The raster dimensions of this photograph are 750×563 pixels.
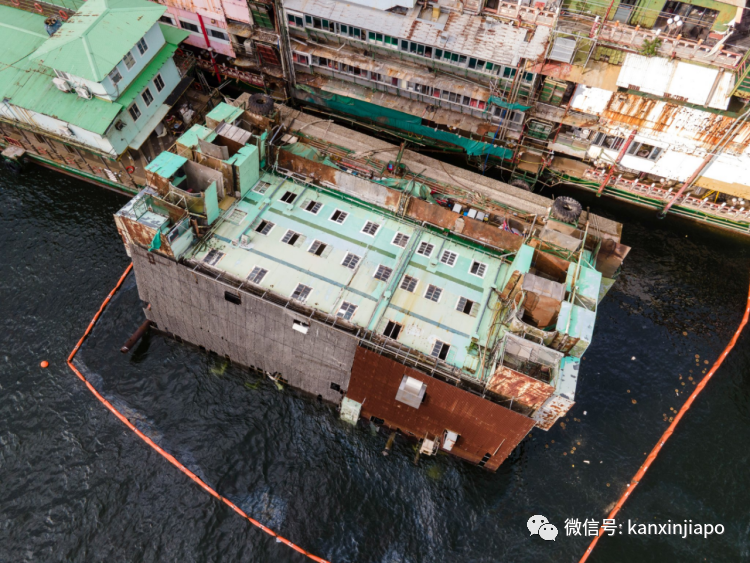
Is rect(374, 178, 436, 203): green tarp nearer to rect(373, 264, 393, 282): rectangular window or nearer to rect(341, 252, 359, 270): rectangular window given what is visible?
rect(341, 252, 359, 270): rectangular window

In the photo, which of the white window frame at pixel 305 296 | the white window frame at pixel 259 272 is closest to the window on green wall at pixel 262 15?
the white window frame at pixel 259 272

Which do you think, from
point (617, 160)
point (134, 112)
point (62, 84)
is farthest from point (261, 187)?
point (617, 160)

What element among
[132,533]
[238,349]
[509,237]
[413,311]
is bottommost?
[132,533]

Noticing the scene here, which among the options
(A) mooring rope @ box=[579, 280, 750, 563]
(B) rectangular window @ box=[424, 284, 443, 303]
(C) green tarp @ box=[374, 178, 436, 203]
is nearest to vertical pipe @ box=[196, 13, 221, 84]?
(C) green tarp @ box=[374, 178, 436, 203]

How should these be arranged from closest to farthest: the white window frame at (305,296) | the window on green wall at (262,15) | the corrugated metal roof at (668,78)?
the white window frame at (305,296)
the corrugated metal roof at (668,78)
the window on green wall at (262,15)

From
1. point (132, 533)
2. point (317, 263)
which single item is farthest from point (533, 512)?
point (132, 533)

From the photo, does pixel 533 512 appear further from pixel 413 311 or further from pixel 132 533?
pixel 132 533

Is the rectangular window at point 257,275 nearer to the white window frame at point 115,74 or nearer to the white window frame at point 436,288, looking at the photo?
the white window frame at point 436,288
